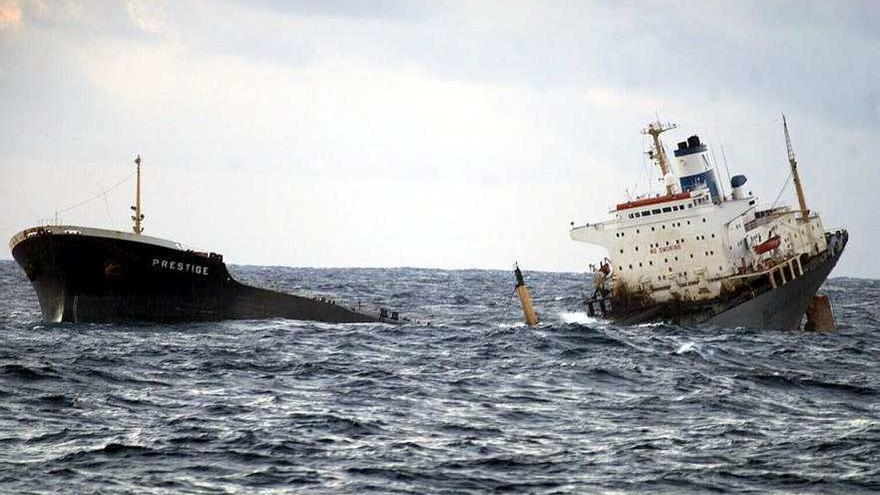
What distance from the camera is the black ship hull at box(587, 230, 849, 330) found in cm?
4562

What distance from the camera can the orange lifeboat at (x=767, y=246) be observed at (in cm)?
4953

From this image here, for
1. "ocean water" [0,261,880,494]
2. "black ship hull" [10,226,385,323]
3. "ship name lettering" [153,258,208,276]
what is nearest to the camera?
"ocean water" [0,261,880,494]

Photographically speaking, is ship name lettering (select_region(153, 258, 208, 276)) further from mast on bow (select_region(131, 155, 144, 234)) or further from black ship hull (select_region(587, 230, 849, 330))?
black ship hull (select_region(587, 230, 849, 330))

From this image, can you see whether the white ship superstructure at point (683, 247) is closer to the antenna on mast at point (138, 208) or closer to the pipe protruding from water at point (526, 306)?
the pipe protruding from water at point (526, 306)

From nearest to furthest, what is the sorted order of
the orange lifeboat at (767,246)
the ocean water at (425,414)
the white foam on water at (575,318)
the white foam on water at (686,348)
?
the ocean water at (425,414), the white foam on water at (686,348), the orange lifeboat at (767,246), the white foam on water at (575,318)

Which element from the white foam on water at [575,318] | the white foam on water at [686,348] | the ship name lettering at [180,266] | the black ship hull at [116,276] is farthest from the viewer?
the white foam on water at [575,318]

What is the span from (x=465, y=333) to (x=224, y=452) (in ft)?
87.6

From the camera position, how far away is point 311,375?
89.5ft

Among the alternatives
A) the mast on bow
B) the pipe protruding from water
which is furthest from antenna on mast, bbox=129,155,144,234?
the pipe protruding from water

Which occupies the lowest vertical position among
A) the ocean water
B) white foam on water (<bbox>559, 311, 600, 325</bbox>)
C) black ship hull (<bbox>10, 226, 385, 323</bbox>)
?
the ocean water

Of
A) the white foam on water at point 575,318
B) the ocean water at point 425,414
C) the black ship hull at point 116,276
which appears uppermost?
the black ship hull at point 116,276

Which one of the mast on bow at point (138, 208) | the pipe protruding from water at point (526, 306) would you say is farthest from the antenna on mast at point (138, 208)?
the pipe protruding from water at point (526, 306)

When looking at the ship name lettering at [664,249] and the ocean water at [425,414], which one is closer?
the ocean water at [425,414]

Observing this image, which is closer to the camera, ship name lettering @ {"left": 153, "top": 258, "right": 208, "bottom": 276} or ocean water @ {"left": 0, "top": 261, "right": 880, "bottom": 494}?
ocean water @ {"left": 0, "top": 261, "right": 880, "bottom": 494}
